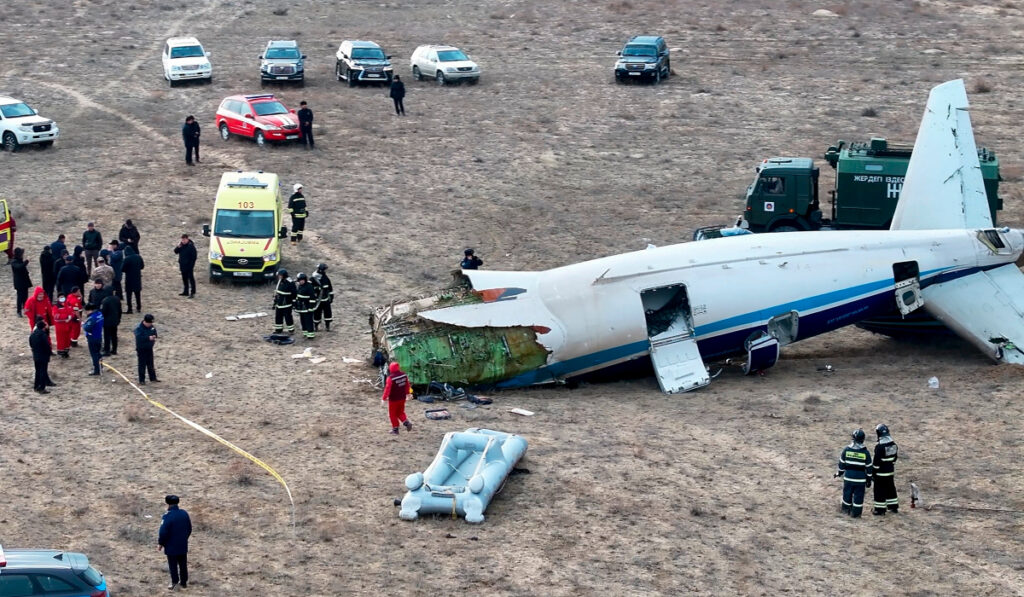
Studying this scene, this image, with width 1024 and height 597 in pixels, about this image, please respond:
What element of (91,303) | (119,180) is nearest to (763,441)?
(91,303)

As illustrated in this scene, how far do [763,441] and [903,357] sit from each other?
6.71 metres

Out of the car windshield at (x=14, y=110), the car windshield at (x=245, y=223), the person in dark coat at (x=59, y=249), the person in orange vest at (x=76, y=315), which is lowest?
the person in orange vest at (x=76, y=315)

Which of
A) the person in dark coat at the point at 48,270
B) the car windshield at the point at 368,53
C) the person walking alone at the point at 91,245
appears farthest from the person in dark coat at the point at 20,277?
the car windshield at the point at 368,53

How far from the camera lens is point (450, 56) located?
54.6 meters

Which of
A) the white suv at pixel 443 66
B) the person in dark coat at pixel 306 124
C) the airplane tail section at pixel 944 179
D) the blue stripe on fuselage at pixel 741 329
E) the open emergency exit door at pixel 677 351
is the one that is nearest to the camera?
the open emergency exit door at pixel 677 351

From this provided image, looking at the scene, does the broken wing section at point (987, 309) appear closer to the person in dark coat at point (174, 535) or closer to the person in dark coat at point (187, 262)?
the person in dark coat at point (174, 535)

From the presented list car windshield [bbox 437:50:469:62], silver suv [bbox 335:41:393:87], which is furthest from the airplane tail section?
silver suv [bbox 335:41:393:87]

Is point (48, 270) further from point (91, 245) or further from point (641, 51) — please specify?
point (641, 51)

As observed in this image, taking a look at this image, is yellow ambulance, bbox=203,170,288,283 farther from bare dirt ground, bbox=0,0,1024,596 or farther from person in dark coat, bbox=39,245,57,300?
person in dark coat, bbox=39,245,57,300

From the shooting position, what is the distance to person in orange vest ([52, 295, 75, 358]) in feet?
94.5

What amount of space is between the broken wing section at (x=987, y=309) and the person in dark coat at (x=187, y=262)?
56.3 ft

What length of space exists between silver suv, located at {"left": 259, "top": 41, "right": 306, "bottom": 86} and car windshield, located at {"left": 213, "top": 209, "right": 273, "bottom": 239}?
67.2 feet

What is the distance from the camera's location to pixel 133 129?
160 ft

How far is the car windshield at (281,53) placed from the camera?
5456 centimetres
